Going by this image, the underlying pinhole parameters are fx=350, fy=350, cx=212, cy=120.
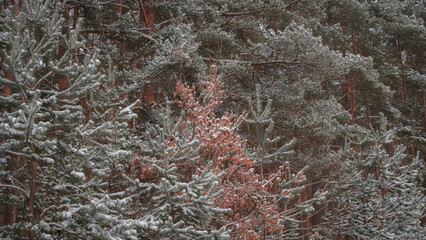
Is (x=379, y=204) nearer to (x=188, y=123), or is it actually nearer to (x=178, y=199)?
(x=178, y=199)

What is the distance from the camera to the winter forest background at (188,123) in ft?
13.7

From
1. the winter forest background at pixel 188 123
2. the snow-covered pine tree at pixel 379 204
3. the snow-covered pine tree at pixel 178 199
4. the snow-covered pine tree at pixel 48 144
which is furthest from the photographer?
the snow-covered pine tree at pixel 379 204

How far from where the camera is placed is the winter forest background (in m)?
4.18

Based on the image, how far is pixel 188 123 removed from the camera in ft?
14.3

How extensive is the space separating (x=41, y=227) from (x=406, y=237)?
8.95 metres

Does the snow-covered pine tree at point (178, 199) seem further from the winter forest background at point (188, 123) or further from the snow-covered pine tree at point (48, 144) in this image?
the snow-covered pine tree at point (48, 144)

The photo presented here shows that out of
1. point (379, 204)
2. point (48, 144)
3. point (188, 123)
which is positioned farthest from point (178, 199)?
point (379, 204)

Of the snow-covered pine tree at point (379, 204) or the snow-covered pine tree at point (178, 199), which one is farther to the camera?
the snow-covered pine tree at point (379, 204)

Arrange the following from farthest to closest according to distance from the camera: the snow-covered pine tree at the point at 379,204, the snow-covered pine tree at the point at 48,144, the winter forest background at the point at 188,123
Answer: the snow-covered pine tree at the point at 379,204 < the winter forest background at the point at 188,123 < the snow-covered pine tree at the point at 48,144

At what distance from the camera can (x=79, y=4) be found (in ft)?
24.2

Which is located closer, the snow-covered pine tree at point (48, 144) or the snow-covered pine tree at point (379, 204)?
the snow-covered pine tree at point (48, 144)

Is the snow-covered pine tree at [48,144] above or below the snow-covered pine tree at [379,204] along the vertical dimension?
above

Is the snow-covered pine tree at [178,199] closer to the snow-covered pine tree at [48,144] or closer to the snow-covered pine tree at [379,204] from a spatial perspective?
the snow-covered pine tree at [48,144]

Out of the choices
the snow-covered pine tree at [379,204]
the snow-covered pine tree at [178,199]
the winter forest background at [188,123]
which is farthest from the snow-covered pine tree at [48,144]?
the snow-covered pine tree at [379,204]
